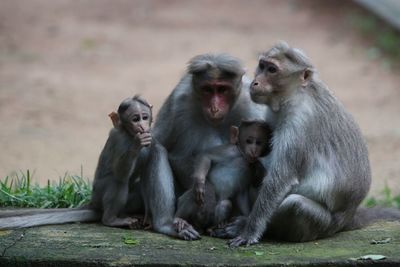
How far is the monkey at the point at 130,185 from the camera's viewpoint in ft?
25.3

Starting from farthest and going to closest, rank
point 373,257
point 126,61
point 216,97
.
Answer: point 126,61
point 216,97
point 373,257

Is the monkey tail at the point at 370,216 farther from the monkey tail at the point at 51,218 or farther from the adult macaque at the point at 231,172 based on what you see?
the monkey tail at the point at 51,218

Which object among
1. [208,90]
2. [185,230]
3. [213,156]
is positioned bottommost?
[185,230]

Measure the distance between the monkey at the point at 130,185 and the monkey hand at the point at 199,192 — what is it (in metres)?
0.24

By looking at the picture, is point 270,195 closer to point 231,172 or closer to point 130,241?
point 231,172

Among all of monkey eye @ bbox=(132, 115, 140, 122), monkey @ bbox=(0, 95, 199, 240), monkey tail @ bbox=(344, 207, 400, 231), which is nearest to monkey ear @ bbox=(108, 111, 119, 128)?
monkey @ bbox=(0, 95, 199, 240)

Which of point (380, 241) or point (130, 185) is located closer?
point (380, 241)

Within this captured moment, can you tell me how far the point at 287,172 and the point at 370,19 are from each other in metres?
15.9

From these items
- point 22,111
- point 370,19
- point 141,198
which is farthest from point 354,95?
point 141,198

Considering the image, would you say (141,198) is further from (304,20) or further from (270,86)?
(304,20)

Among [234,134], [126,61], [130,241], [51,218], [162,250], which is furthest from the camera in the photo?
[126,61]

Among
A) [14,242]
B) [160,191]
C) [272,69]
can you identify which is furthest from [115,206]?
[272,69]

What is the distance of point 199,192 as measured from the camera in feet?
25.3

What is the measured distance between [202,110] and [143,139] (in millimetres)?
683
